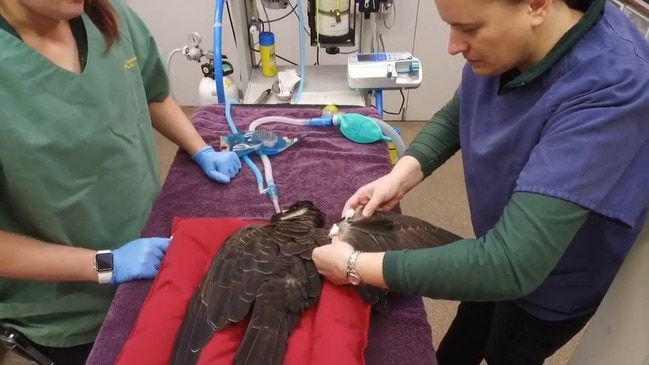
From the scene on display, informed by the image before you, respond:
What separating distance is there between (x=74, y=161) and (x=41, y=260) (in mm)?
201

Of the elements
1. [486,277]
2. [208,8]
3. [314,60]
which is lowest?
[314,60]

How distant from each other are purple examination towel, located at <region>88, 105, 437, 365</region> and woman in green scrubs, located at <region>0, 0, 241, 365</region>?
0.08m

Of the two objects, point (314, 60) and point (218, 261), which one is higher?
point (218, 261)

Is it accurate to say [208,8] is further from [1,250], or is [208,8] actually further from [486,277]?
[486,277]

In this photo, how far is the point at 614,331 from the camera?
0.85 metres

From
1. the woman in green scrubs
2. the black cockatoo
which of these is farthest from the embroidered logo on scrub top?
the black cockatoo

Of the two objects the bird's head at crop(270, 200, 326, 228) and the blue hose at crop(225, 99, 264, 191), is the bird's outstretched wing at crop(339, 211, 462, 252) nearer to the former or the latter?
the bird's head at crop(270, 200, 326, 228)

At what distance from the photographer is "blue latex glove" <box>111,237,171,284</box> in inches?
40.4

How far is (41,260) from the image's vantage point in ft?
3.15

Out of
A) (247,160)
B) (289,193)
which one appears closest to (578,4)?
(289,193)

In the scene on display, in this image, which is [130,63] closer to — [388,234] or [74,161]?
[74,161]

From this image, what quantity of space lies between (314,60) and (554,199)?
2265 millimetres

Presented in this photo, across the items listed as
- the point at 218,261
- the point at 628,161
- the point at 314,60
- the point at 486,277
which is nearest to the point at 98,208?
the point at 218,261

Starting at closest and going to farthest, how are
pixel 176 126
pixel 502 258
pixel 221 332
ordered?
pixel 502 258 < pixel 221 332 < pixel 176 126
